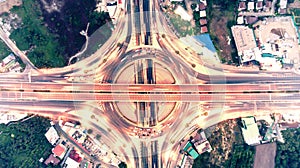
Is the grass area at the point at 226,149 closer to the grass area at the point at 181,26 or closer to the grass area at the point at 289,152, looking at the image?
the grass area at the point at 289,152

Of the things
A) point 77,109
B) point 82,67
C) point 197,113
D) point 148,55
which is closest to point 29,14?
point 82,67

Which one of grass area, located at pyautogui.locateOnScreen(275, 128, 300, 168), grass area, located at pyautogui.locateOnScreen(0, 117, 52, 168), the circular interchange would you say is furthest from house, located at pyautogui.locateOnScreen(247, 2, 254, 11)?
grass area, located at pyautogui.locateOnScreen(0, 117, 52, 168)

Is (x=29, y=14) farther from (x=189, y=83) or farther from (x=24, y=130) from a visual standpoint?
(x=189, y=83)

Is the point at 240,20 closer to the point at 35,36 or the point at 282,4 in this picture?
the point at 282,4

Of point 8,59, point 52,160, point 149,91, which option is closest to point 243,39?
point 149,91

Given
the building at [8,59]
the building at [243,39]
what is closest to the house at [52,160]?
the building at [8,59]

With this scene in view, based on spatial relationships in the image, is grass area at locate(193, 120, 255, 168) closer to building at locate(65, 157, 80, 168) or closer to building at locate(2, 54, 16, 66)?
building at locate(65, 157, 80, 168)
